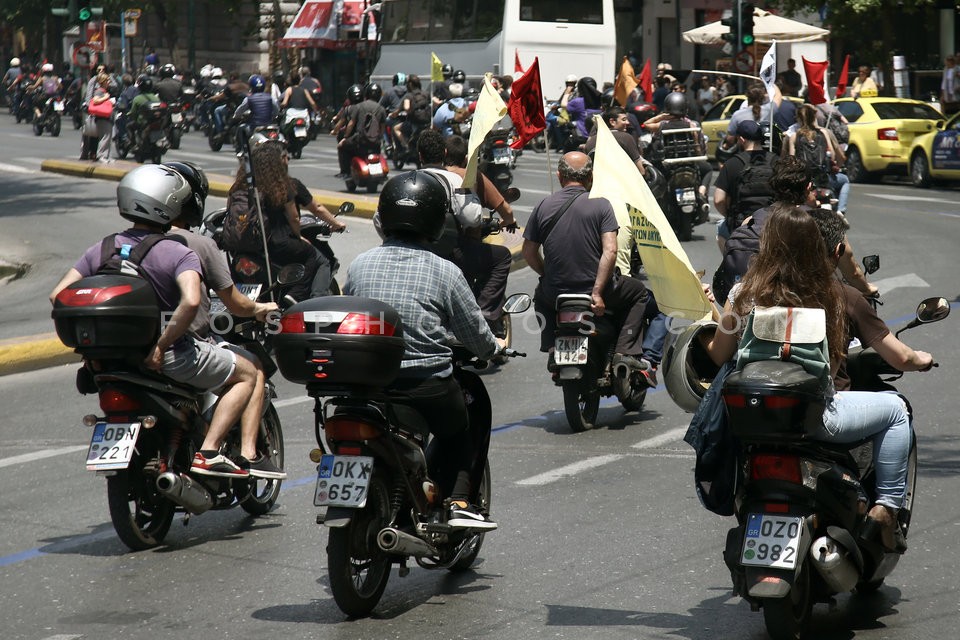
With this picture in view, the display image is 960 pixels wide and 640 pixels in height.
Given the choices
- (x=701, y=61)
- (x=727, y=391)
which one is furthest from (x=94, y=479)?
(x=701, y=61)

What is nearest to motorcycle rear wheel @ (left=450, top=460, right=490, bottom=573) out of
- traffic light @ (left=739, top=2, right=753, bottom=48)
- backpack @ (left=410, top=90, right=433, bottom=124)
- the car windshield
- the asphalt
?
the asphalt

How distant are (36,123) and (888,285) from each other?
2896cm

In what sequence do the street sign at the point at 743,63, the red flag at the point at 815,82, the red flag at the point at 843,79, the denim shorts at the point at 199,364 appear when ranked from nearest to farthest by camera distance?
1. the denim shorts at the point at 199,364
2. the red flag at the point at 815,82
3. the red flag at the point at 843,79
4. the street sign at the point at 743,63

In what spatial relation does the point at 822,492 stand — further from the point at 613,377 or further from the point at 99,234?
the point at 99,234

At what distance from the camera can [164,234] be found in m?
6.47

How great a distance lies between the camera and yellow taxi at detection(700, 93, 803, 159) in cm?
2884

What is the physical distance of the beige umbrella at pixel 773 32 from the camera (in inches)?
1394

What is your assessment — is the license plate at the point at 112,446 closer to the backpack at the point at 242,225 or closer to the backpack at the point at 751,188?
the backpack at the point at 242,225

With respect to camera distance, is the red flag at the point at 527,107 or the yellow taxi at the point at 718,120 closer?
the red flag at the point at 527,107

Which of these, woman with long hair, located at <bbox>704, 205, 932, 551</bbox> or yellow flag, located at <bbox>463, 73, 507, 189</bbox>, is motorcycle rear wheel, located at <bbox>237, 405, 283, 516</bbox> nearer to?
woman with long hair, located at <bbox>704, 205, 932, 551</bbox>

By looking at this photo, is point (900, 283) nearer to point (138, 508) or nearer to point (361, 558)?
point (138, 508)

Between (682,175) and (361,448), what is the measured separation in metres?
12.8

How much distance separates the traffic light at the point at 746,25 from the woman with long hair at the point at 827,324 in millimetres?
25763

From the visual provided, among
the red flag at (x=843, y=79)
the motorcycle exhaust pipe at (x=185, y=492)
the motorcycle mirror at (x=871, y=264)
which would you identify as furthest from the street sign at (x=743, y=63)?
the motorcycle exhaust pipe at (x=185, y=492)
